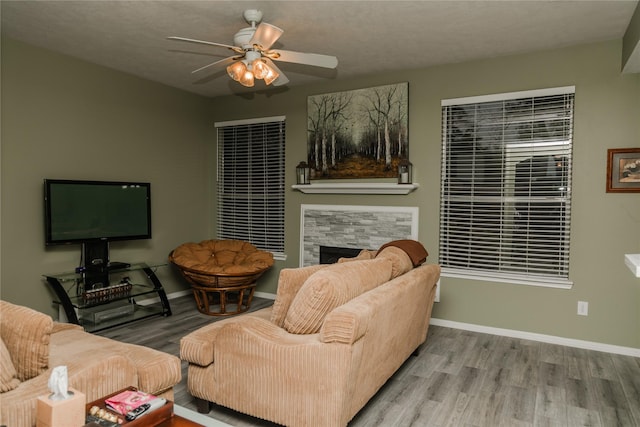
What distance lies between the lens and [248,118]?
5633 millimetres

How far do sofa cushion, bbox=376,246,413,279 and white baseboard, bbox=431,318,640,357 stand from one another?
1.53m

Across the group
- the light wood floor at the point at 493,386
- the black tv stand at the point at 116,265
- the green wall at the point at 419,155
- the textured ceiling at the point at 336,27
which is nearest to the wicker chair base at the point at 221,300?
the light wood floor at the point at 493,386

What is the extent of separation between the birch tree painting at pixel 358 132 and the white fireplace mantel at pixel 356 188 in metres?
0.12

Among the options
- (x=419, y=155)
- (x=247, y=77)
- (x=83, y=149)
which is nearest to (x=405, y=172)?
(x=419, y=155)

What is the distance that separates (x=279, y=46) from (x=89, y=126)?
2213mm

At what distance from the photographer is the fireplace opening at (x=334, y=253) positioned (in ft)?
16.1

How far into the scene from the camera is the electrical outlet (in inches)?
148

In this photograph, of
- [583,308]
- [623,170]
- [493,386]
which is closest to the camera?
[493,386]

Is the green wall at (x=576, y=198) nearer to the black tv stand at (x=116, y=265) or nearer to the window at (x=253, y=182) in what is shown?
the window at (x=253, y=182)

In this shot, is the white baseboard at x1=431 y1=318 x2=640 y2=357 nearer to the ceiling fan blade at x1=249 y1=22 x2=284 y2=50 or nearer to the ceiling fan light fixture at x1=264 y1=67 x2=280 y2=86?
the ceiling fan light fixture at x1=264 y1=67 x2=280 y2=86

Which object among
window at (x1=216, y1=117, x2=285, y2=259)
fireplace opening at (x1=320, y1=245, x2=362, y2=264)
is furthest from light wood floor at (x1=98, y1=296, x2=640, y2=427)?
window at (x1=216, y1=117, x2=285, y2=259)

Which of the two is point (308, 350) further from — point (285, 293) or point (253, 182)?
point (253, 182)

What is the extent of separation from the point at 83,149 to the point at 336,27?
287 cm

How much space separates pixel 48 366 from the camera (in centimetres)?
182
